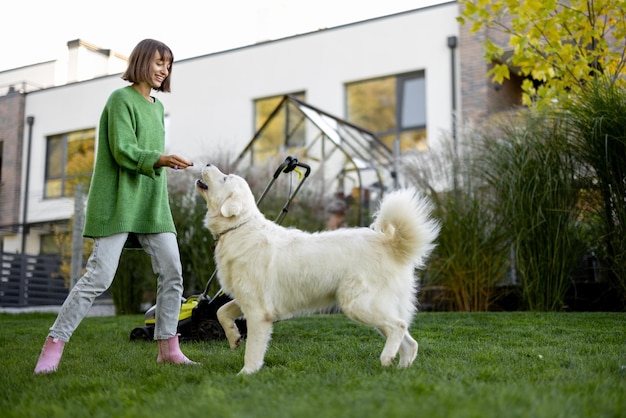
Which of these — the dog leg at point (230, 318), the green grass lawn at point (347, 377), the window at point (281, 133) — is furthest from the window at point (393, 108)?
the dog leg at point (230, 318)

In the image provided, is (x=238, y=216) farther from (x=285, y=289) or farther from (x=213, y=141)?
(x=213, y=141)

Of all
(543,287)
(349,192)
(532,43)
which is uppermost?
(532,43)

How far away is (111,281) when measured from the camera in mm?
3820

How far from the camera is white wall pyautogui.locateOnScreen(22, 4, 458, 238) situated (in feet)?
43.5

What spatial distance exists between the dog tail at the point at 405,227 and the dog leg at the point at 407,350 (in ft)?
1.34

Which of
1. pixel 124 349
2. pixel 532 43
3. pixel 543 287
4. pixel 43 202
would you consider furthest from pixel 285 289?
pixel 43 202

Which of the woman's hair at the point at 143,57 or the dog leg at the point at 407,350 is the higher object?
the woman's hair at the point at 143,57

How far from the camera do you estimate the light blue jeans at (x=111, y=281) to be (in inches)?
142

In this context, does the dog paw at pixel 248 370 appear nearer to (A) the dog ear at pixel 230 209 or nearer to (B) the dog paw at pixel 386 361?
(B) the dog paw at pixel 386 361

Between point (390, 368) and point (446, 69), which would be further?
point (446, 69)

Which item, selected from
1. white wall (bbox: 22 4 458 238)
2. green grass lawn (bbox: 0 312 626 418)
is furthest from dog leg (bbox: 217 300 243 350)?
white wall (bbox: 22 4 458 238)

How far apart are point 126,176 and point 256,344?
1212mm

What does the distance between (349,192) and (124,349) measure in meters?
6.73

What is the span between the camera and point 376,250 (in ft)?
11.5
